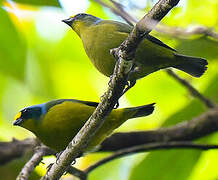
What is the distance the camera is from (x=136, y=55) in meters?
3.28

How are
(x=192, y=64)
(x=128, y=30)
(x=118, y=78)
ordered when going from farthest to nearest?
(x=192, y=64) → (x=128, y=30) → (x=118, y=78)

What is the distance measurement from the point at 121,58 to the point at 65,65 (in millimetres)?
3489

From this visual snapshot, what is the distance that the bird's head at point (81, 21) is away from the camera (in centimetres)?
396

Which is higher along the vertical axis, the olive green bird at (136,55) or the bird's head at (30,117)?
the olive green bird at (136,55)

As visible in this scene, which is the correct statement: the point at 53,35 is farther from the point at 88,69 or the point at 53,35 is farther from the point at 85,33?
the point at 85,33

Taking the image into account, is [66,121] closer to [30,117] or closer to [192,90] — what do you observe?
[30,117]

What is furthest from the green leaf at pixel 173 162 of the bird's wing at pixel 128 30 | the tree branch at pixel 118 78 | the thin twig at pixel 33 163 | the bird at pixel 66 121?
the tree branch at pixel 118 78

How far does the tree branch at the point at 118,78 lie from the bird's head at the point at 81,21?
1.35 m

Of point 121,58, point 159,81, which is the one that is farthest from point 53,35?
point 121,58

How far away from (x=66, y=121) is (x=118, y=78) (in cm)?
134

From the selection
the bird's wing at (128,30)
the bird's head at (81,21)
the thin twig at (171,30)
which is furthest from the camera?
the bird's head at (81,21)

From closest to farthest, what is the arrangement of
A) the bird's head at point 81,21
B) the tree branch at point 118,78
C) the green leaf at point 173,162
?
the tree branch at point 118,78 → the bird's head at point 81,21 → the green leaf at point 173,162

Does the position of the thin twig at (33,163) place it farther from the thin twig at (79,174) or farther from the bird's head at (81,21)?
the bird's head at (81,21)

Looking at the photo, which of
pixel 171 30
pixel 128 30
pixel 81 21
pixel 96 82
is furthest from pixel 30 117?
pixel 96 82
